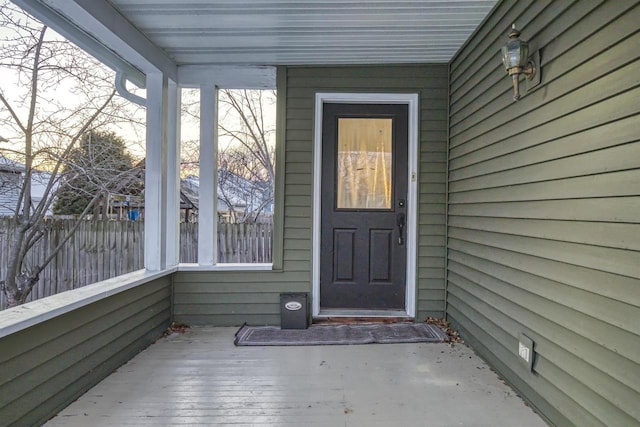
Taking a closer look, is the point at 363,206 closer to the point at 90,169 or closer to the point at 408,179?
the point at 408,179

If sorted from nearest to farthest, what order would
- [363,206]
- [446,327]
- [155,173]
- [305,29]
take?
[305,29], [155,173], [446,327], [363,206]

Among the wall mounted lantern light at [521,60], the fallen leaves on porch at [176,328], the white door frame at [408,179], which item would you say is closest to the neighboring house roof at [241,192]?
the white door frame at [408,179]

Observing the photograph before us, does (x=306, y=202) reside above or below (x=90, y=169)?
below

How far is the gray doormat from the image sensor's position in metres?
2.87

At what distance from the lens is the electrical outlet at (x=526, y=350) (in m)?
1.95

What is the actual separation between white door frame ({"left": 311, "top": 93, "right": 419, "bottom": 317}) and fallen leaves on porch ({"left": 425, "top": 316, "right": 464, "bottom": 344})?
0.17 metres

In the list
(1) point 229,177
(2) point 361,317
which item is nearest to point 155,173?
(2) point 361,317

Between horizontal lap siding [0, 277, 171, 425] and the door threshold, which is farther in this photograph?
the door threshold

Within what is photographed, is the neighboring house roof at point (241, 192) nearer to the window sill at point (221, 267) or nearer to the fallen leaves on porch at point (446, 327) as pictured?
the window sill at point (221, 267)

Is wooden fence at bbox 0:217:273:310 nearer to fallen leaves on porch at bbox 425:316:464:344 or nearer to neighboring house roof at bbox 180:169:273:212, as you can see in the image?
neighboring house roof at bbox 180:169:273:212

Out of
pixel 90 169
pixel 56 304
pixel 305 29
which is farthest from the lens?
pixel 90 169

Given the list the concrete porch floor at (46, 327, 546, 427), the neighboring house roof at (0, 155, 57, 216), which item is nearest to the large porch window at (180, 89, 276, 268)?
the concrete porch floor at (46, 327, 546, 427)

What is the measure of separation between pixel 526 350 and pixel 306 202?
2.01 meters

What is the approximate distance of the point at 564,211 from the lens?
171 centimetres
